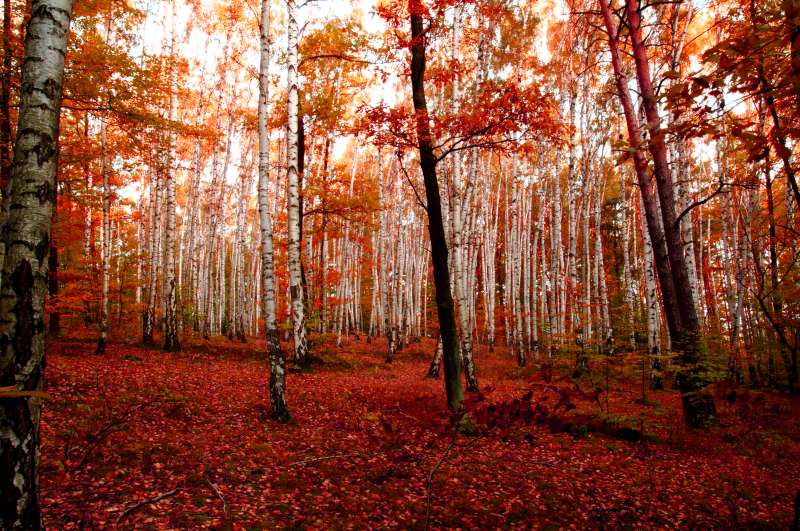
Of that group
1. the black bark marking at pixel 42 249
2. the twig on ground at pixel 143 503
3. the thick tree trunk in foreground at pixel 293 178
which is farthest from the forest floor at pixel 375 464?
the thick tree trunk in foreground at pixel 293 178

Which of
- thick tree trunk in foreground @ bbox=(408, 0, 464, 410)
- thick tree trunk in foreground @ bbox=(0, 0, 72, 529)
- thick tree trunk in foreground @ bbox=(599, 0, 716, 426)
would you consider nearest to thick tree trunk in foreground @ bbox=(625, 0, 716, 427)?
thick tree trunk in foreground @ bbox=(599, 0, 716, 426)

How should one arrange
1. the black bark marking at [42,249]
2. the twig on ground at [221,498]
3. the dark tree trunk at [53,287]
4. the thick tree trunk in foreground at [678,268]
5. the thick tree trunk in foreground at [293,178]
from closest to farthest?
the black bark marking at [42,249], the twig on ground at [221,498], the thick tree trunk in foreground at [678,268], the thick tree trunk in foreground at [293,178], the dark tree trunk at [53,287]

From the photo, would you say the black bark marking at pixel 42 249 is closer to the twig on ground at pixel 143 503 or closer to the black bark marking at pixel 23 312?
the black bark marking at pixel 23 312

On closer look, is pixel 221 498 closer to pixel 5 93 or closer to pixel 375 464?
pixel 375 464

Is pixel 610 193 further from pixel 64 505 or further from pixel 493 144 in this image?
pixel 64 505

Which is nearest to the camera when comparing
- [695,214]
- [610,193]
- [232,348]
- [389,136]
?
[389,136]

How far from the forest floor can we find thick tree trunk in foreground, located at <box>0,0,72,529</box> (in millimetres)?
1399

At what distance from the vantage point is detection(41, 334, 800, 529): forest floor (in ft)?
12.0

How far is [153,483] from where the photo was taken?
4023mm

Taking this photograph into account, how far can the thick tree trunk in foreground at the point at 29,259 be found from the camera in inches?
82.1

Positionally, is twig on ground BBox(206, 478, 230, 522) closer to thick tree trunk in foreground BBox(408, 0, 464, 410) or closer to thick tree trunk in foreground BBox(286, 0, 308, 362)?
thick tree trunk in foreground BBox(408, 0, 464, 410)

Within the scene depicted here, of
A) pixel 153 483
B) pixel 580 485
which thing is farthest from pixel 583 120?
pixel 153 483

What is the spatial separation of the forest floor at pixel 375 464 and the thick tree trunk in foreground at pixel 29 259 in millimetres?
1399

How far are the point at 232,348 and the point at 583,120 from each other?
15.5 metres
